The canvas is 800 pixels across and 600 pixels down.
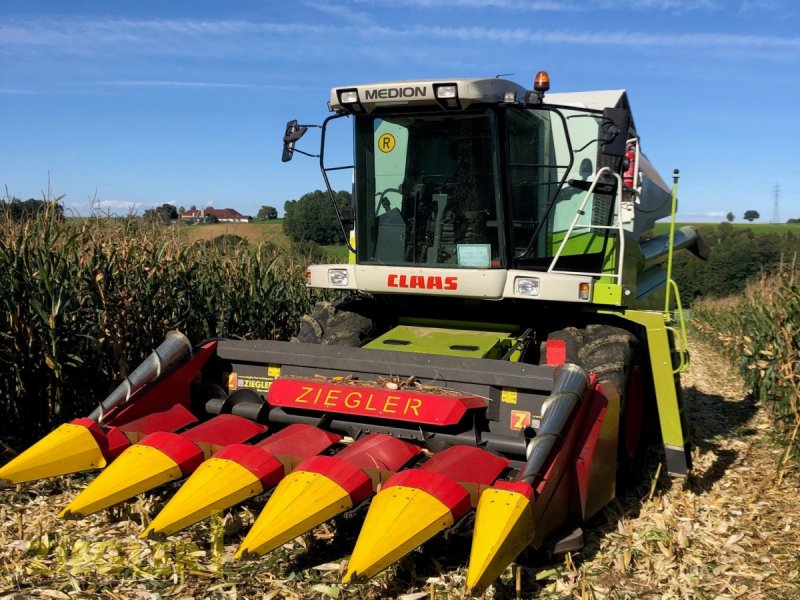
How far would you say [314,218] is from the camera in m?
8.13

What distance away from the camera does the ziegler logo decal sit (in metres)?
4.97

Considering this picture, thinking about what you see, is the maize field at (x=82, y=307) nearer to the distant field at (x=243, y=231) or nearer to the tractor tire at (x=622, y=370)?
the distant field at (x=243, y=231)

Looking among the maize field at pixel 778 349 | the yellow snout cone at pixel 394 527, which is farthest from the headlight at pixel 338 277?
the maize field at pixel 778 349

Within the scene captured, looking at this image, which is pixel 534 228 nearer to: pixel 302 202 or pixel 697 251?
pixel 697 251

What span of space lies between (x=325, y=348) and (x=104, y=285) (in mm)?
2093

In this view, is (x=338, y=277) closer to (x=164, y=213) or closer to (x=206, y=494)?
(x=206, y=494)

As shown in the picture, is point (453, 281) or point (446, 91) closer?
point (446, 91)

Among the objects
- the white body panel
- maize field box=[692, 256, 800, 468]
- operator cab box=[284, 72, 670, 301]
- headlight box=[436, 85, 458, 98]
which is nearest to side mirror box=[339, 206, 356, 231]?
operator cab box=[284, 72, 670, 301]

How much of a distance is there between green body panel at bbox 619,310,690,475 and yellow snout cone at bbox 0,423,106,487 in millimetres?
3301

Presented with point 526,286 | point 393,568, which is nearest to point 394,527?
point 393,568

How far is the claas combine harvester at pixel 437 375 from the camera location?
3.32m

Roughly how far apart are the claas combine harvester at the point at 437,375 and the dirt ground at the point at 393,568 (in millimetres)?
264

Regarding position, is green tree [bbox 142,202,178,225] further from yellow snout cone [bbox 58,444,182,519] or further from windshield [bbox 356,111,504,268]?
yellow snout cone [bbox 58,444,182,519]

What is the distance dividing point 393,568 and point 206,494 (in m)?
0.95
